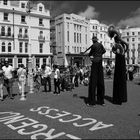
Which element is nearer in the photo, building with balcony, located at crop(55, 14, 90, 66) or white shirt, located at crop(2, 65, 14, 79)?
white shirt, located at crop(2, 65, 14, 79)

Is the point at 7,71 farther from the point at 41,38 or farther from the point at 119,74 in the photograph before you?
the point at 41,38

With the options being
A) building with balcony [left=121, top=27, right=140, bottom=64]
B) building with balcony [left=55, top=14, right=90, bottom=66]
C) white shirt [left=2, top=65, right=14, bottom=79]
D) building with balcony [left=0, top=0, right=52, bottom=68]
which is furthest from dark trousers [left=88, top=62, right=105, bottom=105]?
building with balcony [left=121, top=27, right=140, bottom=64]

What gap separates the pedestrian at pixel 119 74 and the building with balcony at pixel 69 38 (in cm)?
4498

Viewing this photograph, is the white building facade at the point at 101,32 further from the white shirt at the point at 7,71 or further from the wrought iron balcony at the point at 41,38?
the white shirt at the point at 7,71

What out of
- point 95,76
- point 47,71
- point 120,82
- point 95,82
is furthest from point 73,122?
point 47,71

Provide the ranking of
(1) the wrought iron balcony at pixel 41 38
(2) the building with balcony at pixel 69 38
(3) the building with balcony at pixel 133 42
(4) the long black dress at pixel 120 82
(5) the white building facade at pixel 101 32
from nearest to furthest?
(4) the long black dress at pixel 120 82
(1) the wrought iron balcony at pixel 41 38
(2) the building with balcony at pixel 69 38
(5) the white building facade at pixel 101 32
(3) the building with balcony at pixel 133 42

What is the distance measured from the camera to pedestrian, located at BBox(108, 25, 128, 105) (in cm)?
911

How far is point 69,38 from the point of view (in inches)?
2256

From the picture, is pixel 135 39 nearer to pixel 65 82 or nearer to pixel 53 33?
pixel 53 33

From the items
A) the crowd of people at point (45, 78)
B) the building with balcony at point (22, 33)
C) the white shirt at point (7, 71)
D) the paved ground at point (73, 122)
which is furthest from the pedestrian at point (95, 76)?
the building with balcony at point (22, 33)

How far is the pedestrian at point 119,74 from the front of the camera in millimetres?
9109

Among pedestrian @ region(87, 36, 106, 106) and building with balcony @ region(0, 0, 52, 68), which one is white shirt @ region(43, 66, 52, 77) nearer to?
pedestrian @ region(87, 36, 106, 106)

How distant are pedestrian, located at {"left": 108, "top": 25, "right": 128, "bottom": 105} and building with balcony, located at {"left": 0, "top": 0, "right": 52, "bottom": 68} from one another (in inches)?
1264

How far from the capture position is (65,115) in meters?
7.25
